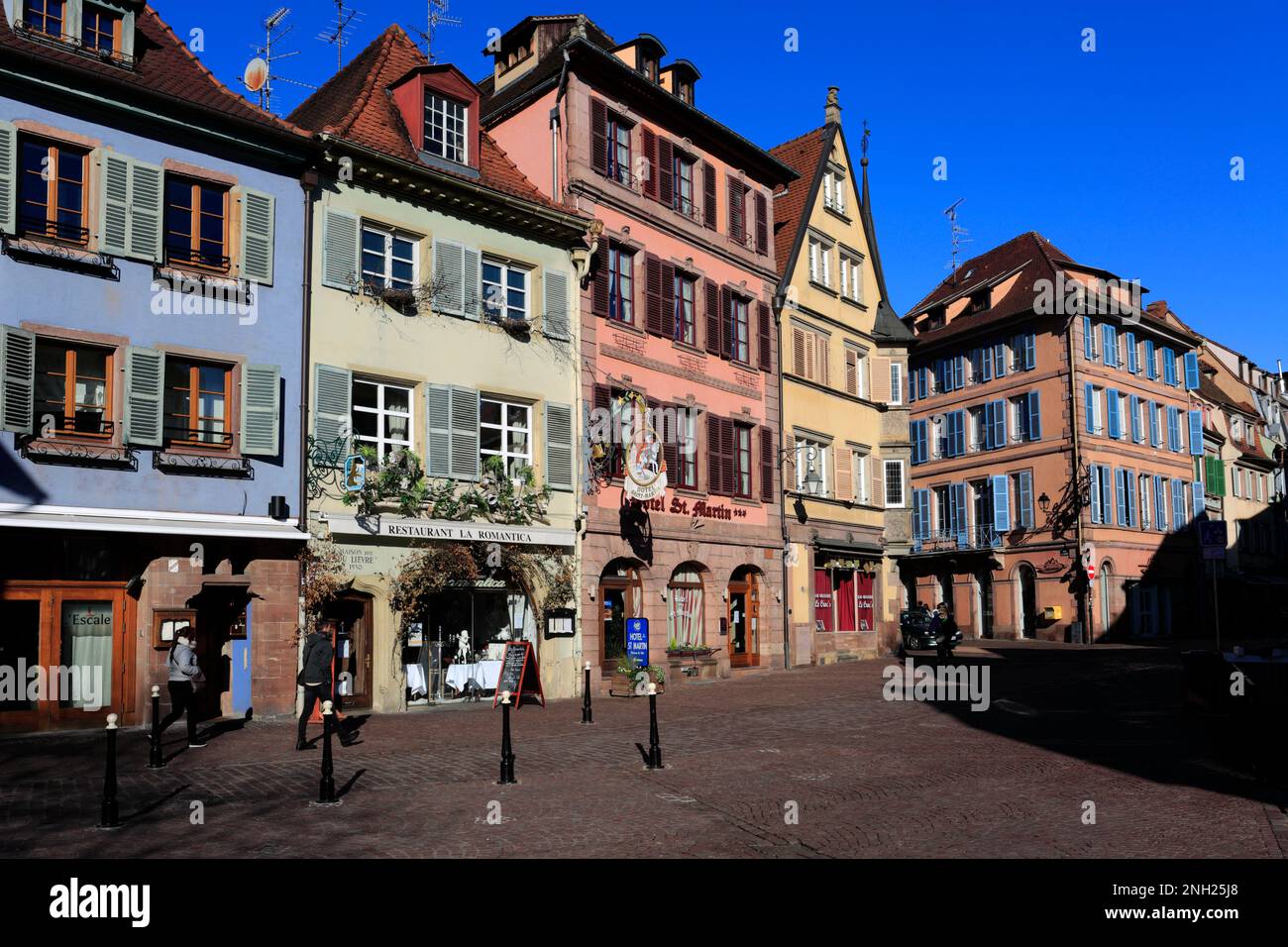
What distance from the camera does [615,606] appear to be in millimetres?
25422

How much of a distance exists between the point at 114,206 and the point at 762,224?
18.1 metres

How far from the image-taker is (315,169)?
2016 cm

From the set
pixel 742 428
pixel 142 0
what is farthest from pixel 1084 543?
pixel 142 0

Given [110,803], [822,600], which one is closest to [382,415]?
[110,803]

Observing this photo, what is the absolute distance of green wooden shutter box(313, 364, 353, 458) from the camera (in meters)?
19.7

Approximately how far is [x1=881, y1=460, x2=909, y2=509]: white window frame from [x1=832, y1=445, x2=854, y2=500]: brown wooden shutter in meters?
1.91

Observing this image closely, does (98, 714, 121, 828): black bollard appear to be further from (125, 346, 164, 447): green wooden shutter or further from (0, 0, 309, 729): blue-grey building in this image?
(125, 346, 164, 447): green wooden shutter

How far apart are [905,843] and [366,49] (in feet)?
71.7

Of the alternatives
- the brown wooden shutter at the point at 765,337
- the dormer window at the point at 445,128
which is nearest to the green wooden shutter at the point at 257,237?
the dormer window at the point at 445,128

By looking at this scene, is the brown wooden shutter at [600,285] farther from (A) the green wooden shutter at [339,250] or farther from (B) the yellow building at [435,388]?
(A) the green wooden shutter at [339,250]

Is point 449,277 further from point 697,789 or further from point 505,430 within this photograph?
point 697,789

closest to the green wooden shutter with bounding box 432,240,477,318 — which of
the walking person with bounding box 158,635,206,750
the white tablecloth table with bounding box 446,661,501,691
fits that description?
the white tablecloth table with bounding box 446,661,501,691

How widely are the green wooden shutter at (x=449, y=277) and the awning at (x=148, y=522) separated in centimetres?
544

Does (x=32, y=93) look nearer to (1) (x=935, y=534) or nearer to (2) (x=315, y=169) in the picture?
(2) (x=315, y=169)
